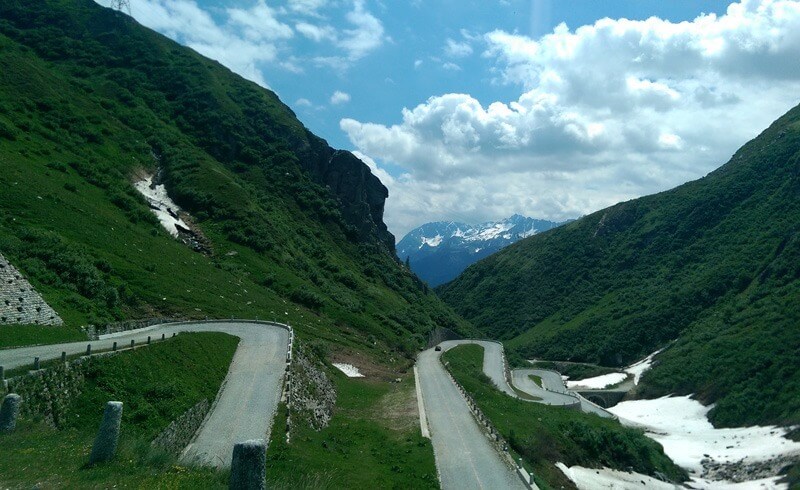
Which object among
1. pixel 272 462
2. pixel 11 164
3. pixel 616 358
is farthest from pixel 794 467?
pixel 616 358

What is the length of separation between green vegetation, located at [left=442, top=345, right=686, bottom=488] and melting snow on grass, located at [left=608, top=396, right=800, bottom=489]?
26.3ft

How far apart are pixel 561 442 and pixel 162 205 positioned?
6515 cm

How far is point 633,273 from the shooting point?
19225cm

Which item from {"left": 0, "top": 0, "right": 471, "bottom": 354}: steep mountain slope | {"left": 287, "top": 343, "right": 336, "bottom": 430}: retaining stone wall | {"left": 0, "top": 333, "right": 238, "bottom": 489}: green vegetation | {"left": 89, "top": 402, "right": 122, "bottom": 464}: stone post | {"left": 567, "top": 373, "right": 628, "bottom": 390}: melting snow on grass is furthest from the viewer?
{"left": 567, "top": 373, "right": 628, "bottom": 390}: melting snow on grass

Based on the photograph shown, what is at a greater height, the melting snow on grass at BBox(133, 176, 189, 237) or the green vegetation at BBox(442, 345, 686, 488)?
the melting snow on grass at BBox(133, 176, 189, 237)

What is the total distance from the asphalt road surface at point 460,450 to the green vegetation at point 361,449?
866 mm

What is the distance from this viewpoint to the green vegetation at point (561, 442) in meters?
34.2

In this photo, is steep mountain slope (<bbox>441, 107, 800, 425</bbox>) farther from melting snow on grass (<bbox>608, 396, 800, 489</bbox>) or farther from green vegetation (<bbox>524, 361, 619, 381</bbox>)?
green vegetation (<bbox>524, 361, 619, 381</bbox>)

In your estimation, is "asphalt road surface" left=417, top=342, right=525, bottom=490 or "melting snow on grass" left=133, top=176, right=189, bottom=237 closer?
"asphalt road surface" left=417, top=342, right=525, bottom=490

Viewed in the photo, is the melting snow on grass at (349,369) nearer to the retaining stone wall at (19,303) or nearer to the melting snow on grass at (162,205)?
the retaining stone wall at (19,303)

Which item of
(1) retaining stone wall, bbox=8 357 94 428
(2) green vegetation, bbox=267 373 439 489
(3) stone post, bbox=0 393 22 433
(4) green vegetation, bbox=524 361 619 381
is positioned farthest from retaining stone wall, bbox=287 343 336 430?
Result: (4) green vegetation, bbox=524 361 619 381

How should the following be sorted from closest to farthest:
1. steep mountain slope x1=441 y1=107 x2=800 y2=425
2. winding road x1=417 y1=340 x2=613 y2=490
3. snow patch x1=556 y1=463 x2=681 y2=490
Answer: winding road x1=417 y1=340 x2=613 y2=490 < snow patch x1=556 y1=463 x2=681 y2=490 < steep mountain slope x1=441 y1=107 x2=800 y2=425

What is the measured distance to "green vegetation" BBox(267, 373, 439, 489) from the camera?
2050 cm

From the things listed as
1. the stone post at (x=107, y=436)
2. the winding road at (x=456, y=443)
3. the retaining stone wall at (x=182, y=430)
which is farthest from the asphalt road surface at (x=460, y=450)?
the stone post at (x=107, y=436)
